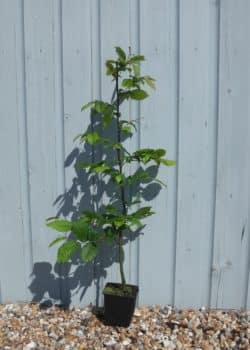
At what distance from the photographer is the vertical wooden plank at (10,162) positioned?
2.32 m

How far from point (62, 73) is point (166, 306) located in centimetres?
134

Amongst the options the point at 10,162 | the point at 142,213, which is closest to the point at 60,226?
the point at 142,213

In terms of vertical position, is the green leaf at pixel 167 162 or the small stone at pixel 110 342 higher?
the green leaf at pixel 167 162

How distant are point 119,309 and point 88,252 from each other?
38cm

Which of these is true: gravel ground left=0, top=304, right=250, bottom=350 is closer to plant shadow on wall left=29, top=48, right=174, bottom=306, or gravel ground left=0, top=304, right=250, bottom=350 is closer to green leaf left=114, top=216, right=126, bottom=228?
plant shadow on wall left=29, top=48, right=174, bottom=306

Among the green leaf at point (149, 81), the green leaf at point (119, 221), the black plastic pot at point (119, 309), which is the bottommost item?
the black plastic pot at point (119, 309)

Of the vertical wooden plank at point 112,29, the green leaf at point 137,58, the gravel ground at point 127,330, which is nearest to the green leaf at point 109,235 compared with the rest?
the gravel ground at point 127,330

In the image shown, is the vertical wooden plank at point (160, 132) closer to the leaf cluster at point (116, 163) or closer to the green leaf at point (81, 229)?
the leaf cluster at point (116, 163)

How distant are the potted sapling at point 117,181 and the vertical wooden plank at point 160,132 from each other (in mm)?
59

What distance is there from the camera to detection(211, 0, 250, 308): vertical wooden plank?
89.1 inches

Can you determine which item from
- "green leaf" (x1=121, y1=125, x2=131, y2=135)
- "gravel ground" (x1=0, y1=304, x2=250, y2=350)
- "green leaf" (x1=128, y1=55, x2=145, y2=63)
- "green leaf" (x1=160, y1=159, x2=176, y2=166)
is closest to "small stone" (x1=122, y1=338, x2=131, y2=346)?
"gravel ground" (x1=0, y1=304, x2=250, y2=350)

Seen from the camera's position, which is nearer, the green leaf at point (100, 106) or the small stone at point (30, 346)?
the green leaf at point (100, 106)

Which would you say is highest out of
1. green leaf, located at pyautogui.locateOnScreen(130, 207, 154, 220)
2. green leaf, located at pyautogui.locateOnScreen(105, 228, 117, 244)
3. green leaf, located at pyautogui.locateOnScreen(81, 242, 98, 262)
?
green leaf, located at pyautogui.locateOnScreen(130, 207, 154, 220)

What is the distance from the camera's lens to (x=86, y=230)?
85.4 inches
